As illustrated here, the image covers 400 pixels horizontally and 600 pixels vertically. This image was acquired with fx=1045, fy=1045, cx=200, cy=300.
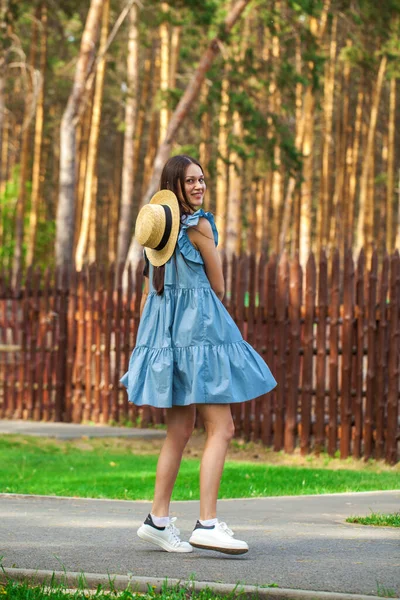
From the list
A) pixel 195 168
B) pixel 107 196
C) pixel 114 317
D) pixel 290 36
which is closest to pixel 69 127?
pixel 114 317

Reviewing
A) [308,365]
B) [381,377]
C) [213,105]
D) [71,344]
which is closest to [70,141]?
[71,344]

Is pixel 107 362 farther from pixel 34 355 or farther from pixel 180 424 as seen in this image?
pixel 180 424

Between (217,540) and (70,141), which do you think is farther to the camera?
(70,141)

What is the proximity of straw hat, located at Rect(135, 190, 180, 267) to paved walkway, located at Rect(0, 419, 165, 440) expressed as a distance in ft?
24.3

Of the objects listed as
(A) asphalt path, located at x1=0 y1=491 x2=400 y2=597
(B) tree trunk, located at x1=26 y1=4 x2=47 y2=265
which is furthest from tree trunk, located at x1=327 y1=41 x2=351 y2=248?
(A) asphalt path, located at x1=0 y1=491 x2=400 y2=597

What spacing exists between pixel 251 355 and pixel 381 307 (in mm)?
5914

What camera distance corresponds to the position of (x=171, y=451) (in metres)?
5.30

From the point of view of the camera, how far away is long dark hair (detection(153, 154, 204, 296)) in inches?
211

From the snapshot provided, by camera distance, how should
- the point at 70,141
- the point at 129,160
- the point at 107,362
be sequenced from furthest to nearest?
the point at 129,160, the point at 70,141, the point at 107,362

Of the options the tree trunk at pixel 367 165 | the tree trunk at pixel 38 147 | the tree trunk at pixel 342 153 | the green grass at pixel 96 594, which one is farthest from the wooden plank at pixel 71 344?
the tree trunk at pixel 342 153

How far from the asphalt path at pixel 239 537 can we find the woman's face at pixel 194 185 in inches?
70.5

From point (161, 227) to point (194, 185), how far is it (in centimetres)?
28

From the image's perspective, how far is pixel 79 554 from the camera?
5043 millimetres

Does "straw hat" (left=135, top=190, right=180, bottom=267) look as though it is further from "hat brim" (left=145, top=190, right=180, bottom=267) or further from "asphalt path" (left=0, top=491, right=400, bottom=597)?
"asphalt path" (left=0, top=491, right=400, bottom=597)
